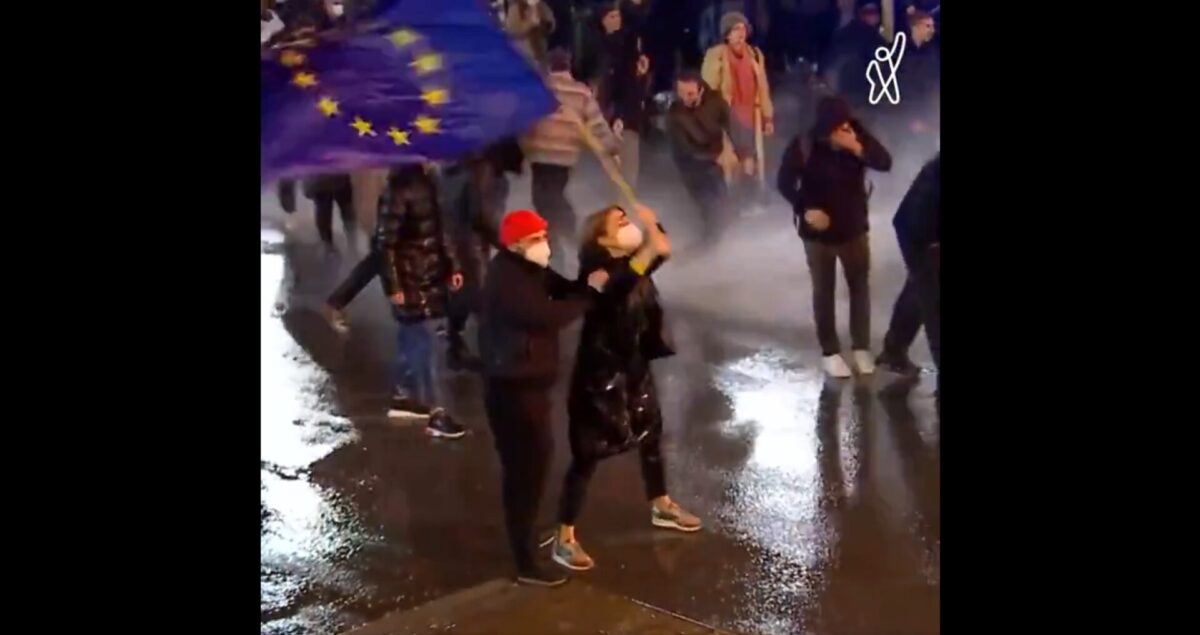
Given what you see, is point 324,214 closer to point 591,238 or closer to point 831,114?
point 591,238

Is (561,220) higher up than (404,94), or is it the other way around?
(404,94)

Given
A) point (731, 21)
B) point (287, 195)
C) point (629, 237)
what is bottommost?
point (629, 237)

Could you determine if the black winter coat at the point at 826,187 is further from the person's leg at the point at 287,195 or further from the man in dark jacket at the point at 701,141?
the person's leg at the point at 287,195

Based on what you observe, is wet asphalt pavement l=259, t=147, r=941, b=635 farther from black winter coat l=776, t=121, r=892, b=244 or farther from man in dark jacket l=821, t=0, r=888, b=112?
man in dark jacket l=821, t=0, r=888, b=112

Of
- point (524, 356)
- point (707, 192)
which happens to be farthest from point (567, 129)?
point (524, 356)

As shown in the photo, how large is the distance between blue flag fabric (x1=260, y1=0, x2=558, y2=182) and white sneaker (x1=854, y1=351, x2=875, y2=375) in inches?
24.9

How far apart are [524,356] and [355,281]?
12.0 inches

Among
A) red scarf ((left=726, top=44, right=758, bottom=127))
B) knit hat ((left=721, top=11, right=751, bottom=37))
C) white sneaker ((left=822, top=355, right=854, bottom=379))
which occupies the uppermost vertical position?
knit hat ((left=721, top=11, right=751, bottom=37))

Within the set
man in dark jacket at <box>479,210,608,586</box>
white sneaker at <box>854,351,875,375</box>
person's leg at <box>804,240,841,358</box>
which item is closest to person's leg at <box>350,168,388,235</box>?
man in dark jacket at <box>479,210,608,586</box>

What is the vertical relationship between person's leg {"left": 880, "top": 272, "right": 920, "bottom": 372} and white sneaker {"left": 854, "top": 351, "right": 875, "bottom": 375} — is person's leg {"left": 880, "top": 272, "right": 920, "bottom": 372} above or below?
above

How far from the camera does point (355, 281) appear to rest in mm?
1860

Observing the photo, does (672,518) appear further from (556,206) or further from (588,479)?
(556,206)

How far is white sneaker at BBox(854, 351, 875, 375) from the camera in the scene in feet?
5.94
